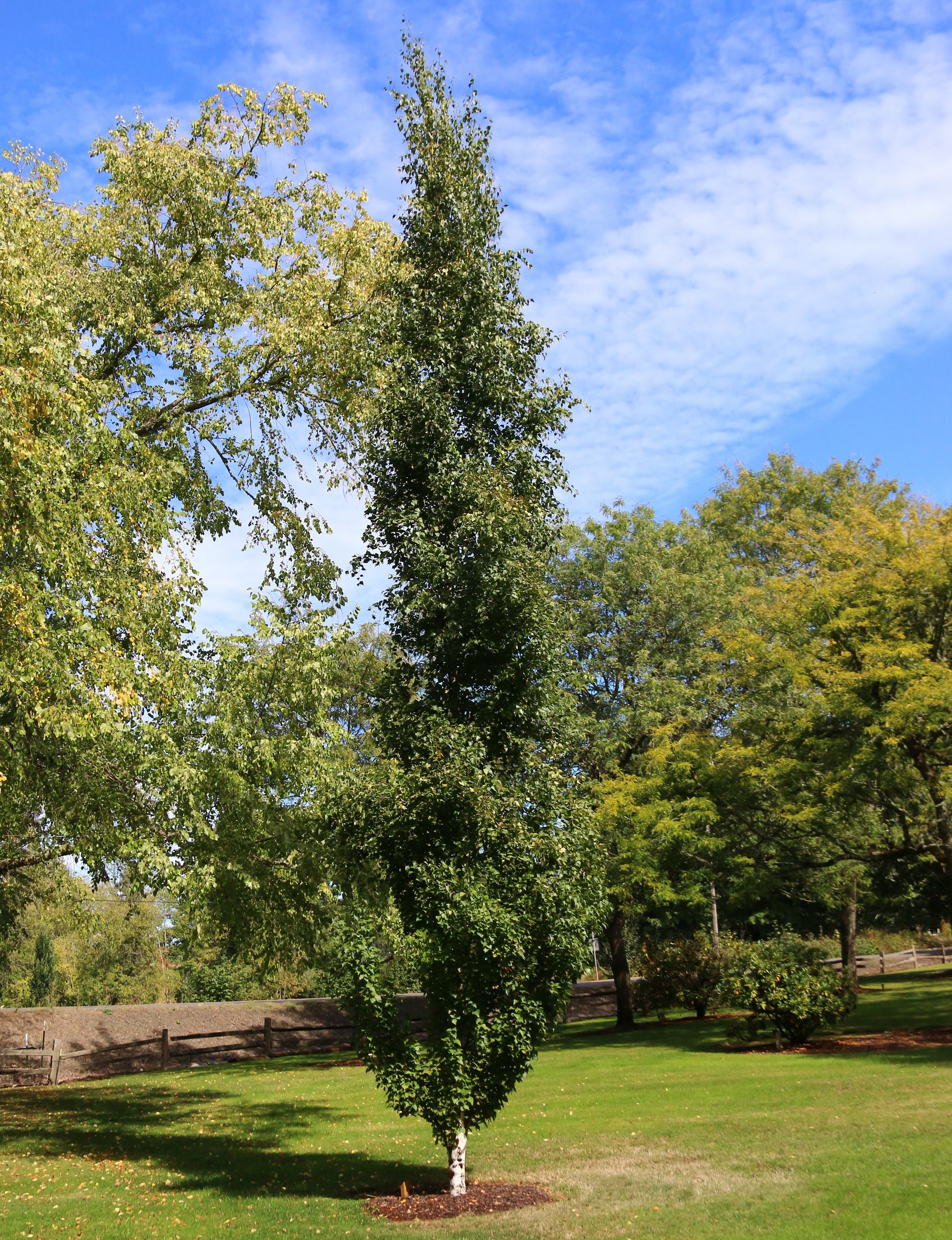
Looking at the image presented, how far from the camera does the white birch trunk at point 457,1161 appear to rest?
10492mm

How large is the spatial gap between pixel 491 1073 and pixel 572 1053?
1512 cm

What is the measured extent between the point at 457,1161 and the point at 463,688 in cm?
538

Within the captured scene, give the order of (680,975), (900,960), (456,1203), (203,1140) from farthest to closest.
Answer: (900,960) < (680,975) < (203,1140) < (456,1203)

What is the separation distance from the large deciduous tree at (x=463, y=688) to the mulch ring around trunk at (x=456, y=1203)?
324 millimetres

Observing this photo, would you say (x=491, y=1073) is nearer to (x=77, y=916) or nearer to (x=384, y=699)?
(x=384, y=699)

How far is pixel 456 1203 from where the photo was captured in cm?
1004

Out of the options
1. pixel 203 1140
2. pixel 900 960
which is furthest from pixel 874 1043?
pixel 900 960

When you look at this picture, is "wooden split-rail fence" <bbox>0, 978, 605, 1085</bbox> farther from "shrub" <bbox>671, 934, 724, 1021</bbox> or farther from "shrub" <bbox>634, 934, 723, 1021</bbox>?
"shrub" <bbox>671, 934, 724, 1021</bbox>

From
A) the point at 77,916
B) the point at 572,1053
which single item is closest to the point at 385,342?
the point at 77,916

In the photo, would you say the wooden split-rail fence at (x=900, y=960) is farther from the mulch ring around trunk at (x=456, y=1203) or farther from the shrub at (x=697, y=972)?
the mulch ring around trunk at (x=456, y=1203)

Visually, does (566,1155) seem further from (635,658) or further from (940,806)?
(635,658)

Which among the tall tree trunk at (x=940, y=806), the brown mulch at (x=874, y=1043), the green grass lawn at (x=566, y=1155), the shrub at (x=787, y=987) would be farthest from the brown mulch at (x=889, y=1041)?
the tall tree trunk at (x=940, y=806)

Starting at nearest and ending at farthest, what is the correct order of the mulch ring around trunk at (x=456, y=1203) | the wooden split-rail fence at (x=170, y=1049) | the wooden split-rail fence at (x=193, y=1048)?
1. the mulch ring around trunk at (x=456, y=1203)
2. the wooden split-rail fence at (x=170, y=1049)
3. the wooden split-rail fence at (x=193, y=1048)

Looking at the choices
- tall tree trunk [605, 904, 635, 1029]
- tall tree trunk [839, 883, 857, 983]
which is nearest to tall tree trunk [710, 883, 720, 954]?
tall tree trunk [605, 904, 635, 1029]
